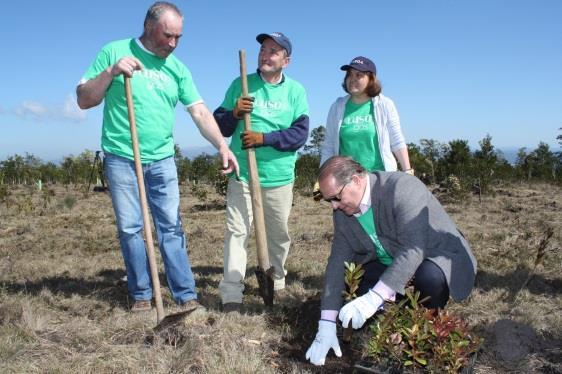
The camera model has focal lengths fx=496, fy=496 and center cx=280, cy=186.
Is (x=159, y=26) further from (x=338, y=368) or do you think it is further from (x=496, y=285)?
(x=496, y=285)

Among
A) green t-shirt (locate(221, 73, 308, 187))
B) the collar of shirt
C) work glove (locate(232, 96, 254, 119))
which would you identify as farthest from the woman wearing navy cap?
the collar of shirt

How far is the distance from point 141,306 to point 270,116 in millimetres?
1741

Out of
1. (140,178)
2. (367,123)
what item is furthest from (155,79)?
(367,123)

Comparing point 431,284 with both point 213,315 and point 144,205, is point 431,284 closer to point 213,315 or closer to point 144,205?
point 213,315

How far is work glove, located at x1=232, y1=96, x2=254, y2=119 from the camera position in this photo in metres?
3.59

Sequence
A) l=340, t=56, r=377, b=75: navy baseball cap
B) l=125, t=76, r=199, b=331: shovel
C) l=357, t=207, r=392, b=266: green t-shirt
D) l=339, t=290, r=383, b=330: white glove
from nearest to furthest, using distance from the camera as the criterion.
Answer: l=339, t=290, r=383, b=330: white glove
l=357, t=207, r=392, b=266: green t-shirt
l=125, t=76, r=199, b=331: shovel
l=340, t=56, r=377, b=75: navy baseball cap

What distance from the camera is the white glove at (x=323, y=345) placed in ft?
8.66

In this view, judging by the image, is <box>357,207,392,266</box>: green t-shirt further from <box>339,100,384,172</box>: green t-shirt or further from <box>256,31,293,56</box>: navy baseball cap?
<box>256,31,293,56</box>: navy baseball cap

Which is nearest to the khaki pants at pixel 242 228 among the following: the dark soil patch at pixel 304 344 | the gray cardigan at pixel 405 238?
the dark soil patch at pixel 304 344

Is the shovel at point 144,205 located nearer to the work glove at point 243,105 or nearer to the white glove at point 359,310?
the work glove at point 243,105

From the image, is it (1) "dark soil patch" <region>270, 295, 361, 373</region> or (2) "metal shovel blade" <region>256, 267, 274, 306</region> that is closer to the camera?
(1) "dark soil patch" <region>270, 295, 361, 373</region>

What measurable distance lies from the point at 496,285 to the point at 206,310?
2586 mm

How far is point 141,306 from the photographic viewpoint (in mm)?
3738

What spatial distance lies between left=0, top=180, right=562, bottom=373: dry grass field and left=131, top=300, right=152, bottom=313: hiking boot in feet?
0.20
